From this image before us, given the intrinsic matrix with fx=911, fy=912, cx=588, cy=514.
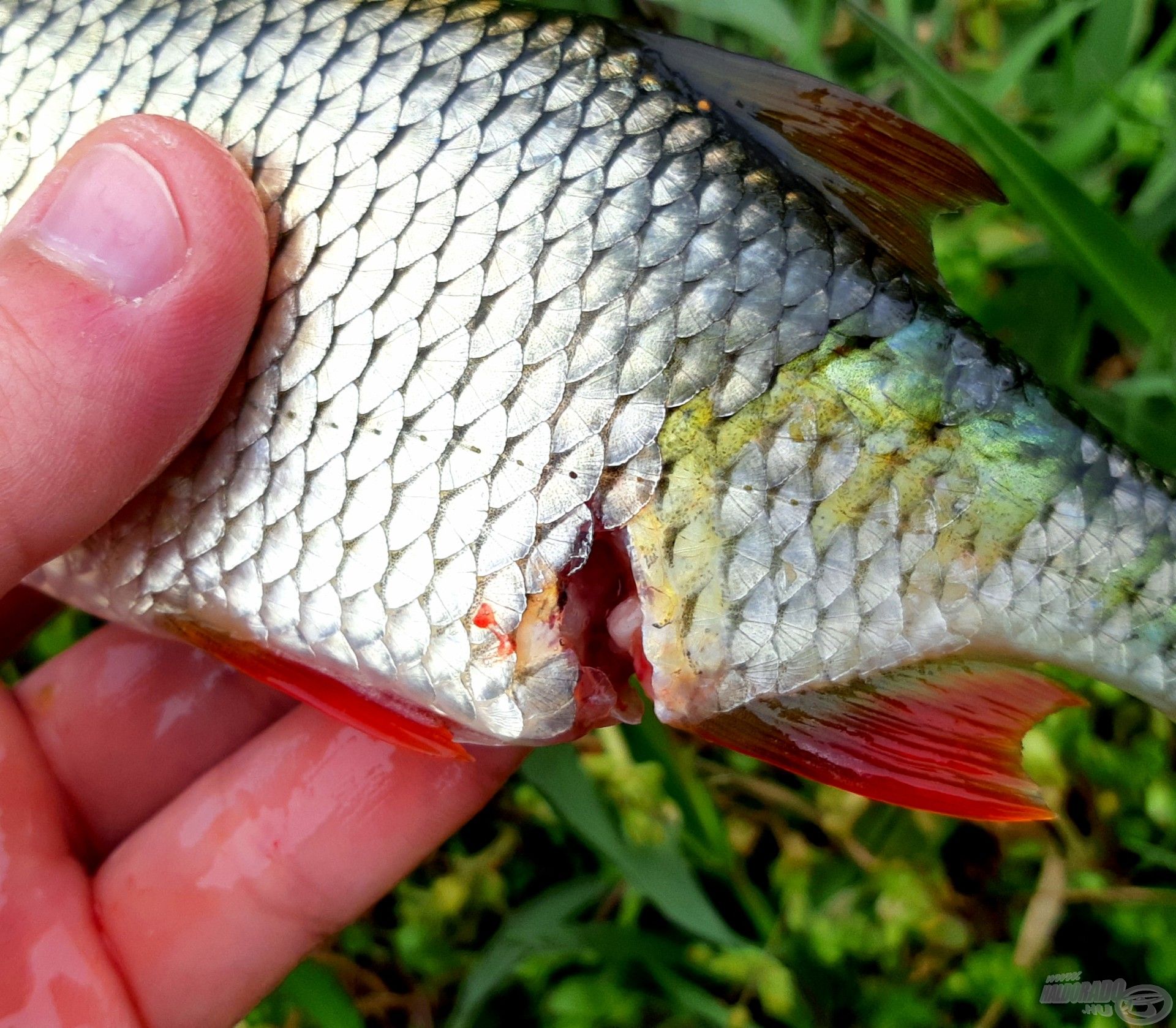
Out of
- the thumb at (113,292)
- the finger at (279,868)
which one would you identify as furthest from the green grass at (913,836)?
the thumb at (113,292)

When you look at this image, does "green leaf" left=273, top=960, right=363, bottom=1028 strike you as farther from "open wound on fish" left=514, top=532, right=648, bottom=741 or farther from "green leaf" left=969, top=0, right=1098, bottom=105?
"green leaf" left=969, top=0, right=1098, bottom=105

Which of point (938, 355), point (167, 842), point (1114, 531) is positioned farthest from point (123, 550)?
point (1114, 531)

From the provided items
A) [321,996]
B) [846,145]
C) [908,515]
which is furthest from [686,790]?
[846,145]

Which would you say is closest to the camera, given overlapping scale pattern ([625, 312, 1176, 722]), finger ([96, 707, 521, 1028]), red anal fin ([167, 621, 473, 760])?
overlapping scale pattern ([625, 312, 1176, 722])

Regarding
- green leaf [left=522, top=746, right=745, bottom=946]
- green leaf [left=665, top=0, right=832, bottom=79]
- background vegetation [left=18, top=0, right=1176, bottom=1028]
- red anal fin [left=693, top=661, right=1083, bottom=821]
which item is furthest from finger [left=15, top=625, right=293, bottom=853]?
green leaf [left=665, top=0, right=832, bottom=79]

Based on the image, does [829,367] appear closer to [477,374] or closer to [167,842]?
[477,374]
